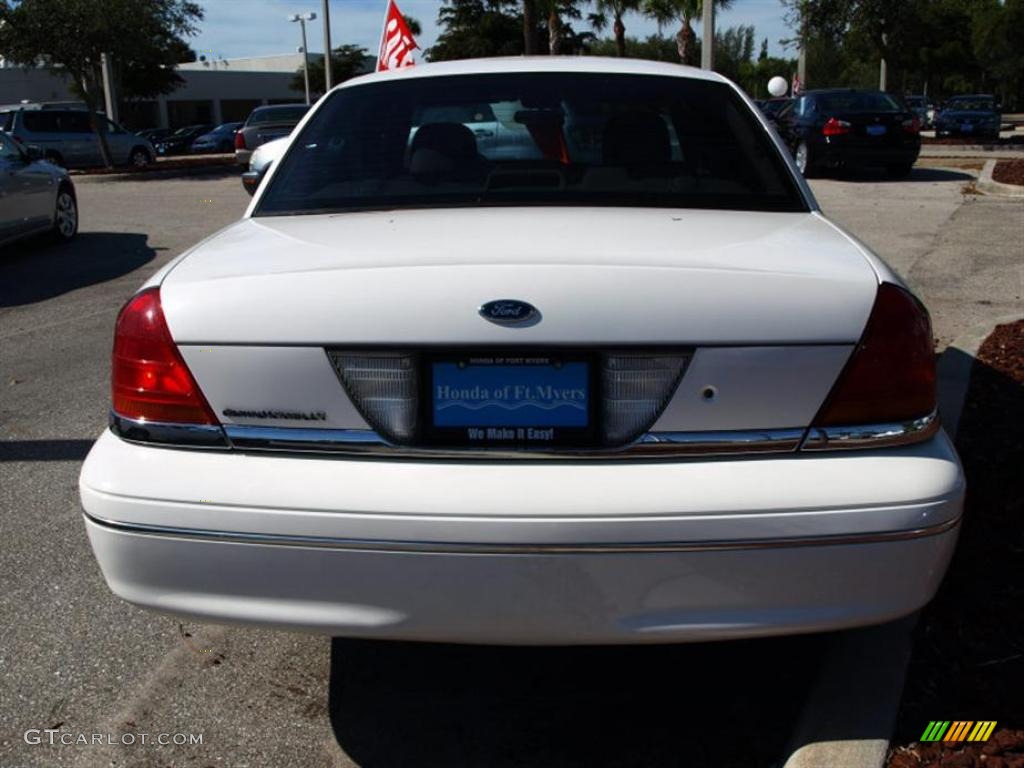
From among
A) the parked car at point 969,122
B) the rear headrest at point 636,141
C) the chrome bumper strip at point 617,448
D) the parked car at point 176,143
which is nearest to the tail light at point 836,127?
the rear headrest at point 636,141

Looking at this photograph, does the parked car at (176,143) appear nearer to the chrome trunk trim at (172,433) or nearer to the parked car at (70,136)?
the parked car at (70,136)

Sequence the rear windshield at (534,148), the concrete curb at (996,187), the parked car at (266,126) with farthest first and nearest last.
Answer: the parked car at (266,126)
the concrete curb at (996,187)
the rear windshield at (534,148)

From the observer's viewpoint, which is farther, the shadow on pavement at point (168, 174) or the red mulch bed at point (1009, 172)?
the shadow on pavement at point (168, 174)

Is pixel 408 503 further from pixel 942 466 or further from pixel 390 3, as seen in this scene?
pixel 390 3

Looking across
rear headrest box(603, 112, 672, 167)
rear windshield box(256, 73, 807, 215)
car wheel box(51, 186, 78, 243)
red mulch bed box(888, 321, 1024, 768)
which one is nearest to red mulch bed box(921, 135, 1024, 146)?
car wheel box(51, 186, 78, 243)

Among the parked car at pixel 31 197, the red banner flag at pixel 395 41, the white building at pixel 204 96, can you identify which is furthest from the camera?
the white building at pixel 204 96

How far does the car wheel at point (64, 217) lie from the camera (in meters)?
12.2

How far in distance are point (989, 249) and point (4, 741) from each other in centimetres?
975

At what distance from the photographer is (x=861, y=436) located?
2.40 metres

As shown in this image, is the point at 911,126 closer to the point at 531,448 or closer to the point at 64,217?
the point at 64,217

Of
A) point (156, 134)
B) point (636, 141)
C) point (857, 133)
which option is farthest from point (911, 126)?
point (156, 134)

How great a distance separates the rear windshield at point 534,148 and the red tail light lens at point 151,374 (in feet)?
2.91

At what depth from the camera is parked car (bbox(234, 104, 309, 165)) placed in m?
20.0

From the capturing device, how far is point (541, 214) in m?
2.99
